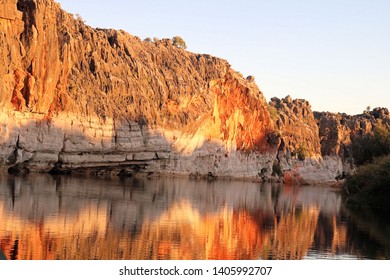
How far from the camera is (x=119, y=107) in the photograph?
82.8 meters

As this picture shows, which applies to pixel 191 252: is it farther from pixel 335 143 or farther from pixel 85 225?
pixel 335 143

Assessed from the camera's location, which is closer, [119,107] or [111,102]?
[111,102]

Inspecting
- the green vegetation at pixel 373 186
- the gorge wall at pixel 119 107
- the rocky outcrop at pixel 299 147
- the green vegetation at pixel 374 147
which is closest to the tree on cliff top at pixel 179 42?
the gorge wall at pixel 119 107

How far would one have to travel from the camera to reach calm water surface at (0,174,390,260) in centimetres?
2319

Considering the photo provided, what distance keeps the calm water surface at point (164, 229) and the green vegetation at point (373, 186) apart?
4.16 meters

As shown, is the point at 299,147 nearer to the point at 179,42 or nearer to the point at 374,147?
the point at 179,42

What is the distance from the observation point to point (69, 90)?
75375 millimetres

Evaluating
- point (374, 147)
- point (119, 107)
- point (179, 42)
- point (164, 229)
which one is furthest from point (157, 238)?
point (179, 42)

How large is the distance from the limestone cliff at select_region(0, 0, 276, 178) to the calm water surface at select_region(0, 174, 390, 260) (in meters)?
20.5

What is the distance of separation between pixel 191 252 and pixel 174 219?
10.9 meters

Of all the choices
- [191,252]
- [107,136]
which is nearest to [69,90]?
[107,136]

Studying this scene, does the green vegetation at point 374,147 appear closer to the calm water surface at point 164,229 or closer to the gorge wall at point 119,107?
the calm water surface at point 164,229

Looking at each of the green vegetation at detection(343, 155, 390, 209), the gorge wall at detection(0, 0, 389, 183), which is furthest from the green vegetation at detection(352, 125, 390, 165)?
the gorge wall at detection(0, 0, 389, 183)

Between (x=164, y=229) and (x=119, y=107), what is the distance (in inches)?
2113
